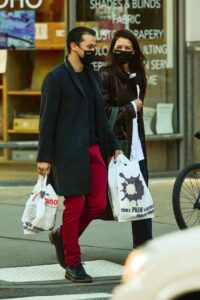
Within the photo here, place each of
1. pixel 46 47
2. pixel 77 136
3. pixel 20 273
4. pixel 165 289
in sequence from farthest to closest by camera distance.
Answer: pixel 46 47
pixel 20 273
pixel 77 136
pixel 165 289

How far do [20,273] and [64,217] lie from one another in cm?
69

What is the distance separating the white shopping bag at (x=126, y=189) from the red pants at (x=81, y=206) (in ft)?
0.65

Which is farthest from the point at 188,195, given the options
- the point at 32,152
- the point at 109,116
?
the point at 32,152

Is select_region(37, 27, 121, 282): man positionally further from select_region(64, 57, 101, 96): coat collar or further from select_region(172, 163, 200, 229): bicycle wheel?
select_region(172, 163, 200, 229): bicycle wheel

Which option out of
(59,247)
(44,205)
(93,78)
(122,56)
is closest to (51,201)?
(44,205)

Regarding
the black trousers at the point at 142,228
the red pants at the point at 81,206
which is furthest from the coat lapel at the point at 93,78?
the black trousers at the point at 142,228

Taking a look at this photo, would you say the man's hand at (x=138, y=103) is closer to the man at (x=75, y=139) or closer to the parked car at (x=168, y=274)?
the man at (x=75, y=139)

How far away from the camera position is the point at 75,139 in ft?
23.6

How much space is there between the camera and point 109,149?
758 cm

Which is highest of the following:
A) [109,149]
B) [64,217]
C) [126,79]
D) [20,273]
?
[126,79]

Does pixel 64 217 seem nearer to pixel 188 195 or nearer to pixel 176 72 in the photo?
pixel 188 195

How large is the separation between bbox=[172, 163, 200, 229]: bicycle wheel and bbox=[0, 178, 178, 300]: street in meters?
0.49

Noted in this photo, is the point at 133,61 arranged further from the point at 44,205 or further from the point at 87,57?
the point at 44,205

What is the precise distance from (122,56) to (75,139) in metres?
1.06
